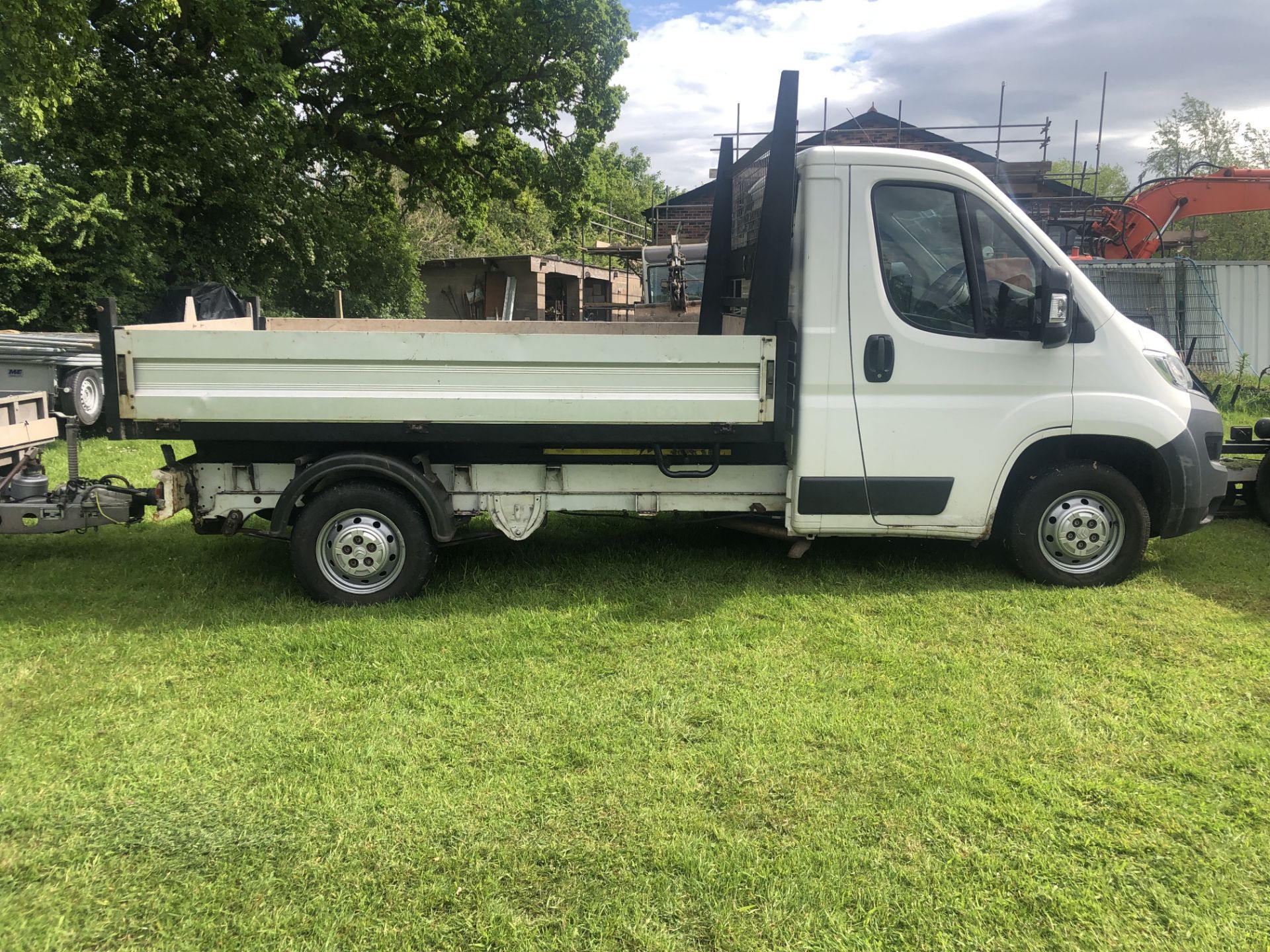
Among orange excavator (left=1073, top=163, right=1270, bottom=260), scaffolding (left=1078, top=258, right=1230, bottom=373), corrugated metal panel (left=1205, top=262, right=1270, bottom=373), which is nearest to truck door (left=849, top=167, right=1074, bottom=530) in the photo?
orange excavator (left=1073, top=163, right=1270, bottom=260)

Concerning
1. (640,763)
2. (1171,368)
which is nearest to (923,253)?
(1171,368)

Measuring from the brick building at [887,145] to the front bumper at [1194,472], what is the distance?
1212 centimetres

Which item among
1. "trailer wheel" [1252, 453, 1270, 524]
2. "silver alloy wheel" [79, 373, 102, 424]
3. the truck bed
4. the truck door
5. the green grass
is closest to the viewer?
the green grass

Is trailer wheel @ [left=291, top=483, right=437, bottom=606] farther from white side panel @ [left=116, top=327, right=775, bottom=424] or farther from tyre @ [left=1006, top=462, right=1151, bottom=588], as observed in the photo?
tyre @ [left=1006, top=462, right=1151, bottom=588]

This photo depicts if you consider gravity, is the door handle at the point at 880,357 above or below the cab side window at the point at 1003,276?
below

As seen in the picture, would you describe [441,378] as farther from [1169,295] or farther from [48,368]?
[1169,295]

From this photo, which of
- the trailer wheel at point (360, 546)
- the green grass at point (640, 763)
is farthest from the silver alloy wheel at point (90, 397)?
the trailer wheel at point (360, 546)

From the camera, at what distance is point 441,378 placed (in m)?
5.00

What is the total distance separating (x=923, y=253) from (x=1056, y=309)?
32.1 inches

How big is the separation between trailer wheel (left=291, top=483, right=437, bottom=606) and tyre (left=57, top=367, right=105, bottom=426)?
7.76 meters

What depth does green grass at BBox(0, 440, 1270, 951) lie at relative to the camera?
2738mm

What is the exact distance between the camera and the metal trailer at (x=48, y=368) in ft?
37.6

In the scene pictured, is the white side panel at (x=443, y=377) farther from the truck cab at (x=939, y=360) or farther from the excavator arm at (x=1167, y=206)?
the excavator arm at (x=1167, y=206)

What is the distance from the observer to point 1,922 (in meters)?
2.66
